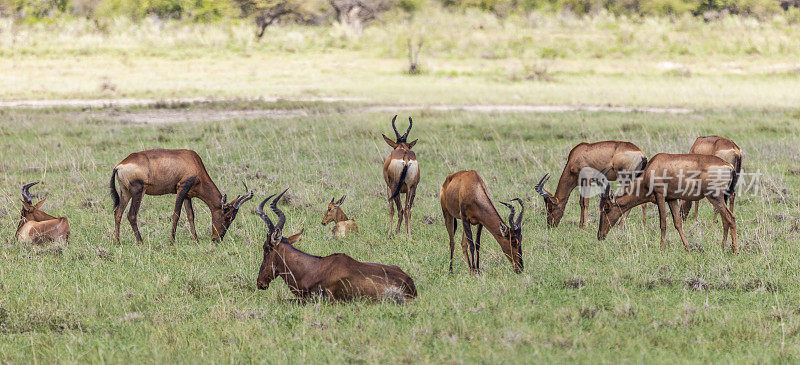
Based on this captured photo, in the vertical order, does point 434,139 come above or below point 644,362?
below

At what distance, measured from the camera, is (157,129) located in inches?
771

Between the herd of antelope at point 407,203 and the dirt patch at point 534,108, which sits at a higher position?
the herd of antelope at point 407,203

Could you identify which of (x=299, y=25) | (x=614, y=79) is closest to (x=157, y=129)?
(x=614, y=79)

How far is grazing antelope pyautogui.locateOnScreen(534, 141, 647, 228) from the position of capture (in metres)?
10.5

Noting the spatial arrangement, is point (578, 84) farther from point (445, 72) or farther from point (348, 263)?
point (348, 263)

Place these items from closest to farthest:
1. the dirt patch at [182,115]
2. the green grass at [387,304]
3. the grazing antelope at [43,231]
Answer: the green grass at [387,304] < the grazing antelope at [43,231] < the dirt patch at [182,115]

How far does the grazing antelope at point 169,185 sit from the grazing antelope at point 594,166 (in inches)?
171

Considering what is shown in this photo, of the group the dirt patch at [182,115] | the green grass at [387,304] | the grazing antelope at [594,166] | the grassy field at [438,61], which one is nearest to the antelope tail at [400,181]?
the green grass at [387,304]

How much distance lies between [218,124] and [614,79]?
21415mm

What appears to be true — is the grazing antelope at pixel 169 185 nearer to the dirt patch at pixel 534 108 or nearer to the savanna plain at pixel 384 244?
the savanna plain at pixel 384 244

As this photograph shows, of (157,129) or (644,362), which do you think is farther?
(157,129)

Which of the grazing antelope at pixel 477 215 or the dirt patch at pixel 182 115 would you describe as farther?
the dirt patch at pixel 182 115

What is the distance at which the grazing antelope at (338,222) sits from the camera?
31.8 ft

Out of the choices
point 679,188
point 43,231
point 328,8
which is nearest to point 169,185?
point 43,231
